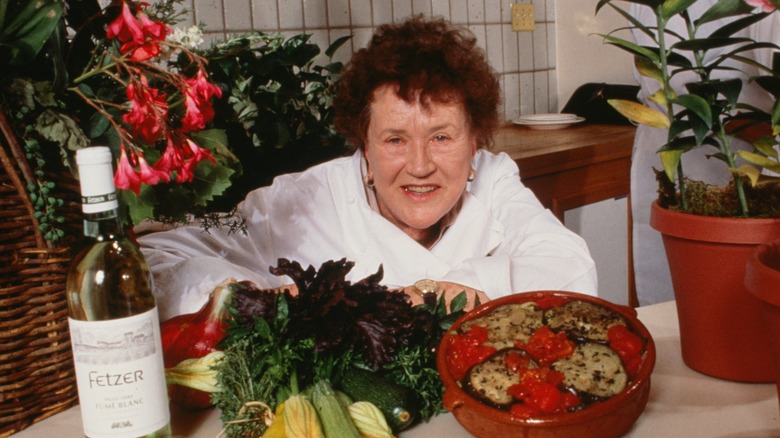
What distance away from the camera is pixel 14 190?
0.78 m

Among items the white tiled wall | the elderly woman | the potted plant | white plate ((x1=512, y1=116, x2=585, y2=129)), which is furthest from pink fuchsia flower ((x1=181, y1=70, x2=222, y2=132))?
white plate ((x1=512, y1=116, x2=585, y2=129))

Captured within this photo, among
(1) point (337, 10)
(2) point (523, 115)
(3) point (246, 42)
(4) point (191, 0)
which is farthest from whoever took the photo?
(2) point (523, 115)

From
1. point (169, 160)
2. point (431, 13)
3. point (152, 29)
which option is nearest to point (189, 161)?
point (169, 160)

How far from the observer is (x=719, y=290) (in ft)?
2.75

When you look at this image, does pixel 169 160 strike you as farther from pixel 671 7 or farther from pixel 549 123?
pixel 549 123

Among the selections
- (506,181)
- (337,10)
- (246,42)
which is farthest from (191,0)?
(506,181)

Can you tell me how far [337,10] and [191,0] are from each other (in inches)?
20.5

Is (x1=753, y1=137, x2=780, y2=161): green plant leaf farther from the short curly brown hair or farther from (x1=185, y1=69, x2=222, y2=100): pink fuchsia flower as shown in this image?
the short curly brown hair

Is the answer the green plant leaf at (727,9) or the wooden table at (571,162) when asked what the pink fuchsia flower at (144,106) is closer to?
the green plant leaf at (727,9)

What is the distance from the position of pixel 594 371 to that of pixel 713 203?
0.29 metres

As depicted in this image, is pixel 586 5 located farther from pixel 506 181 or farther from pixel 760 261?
pixel 760 261

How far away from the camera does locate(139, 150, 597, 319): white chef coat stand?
152 cm

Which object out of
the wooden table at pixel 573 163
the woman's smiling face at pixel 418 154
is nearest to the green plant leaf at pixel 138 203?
the woman's smiling face at pixel 418 154

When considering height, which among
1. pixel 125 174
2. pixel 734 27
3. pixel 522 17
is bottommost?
pixel 125 174
